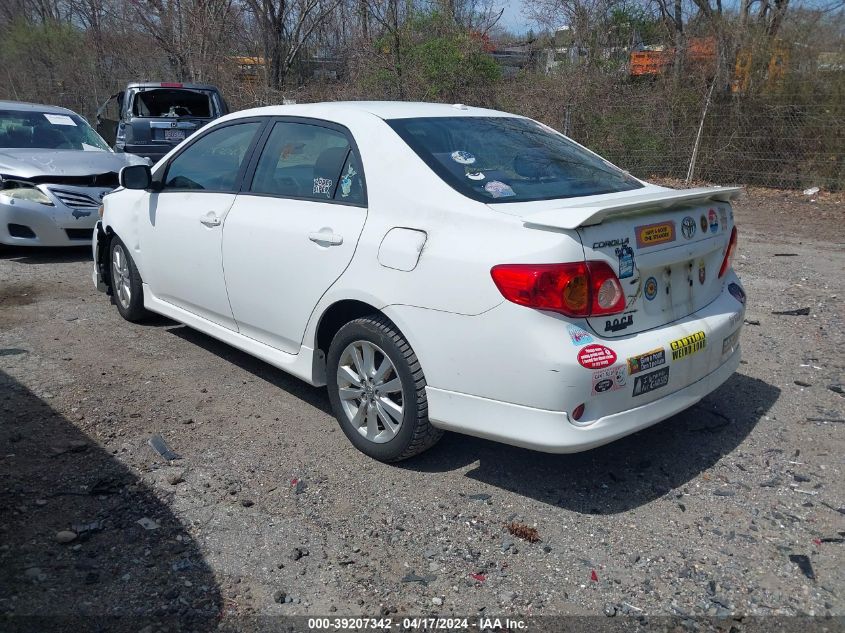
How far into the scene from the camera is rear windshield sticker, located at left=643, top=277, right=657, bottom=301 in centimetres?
351

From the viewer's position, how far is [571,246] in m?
3.21

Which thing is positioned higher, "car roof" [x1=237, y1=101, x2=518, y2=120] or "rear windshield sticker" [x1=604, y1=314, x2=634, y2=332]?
"car roof" [x1=237, y1=101, x2=518, y2=120]

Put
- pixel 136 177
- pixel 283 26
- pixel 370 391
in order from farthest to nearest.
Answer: pixel 283 26, pixel 136 177, pixel 370 391

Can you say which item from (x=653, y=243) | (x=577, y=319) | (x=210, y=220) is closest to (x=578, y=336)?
(x=577, y=319)

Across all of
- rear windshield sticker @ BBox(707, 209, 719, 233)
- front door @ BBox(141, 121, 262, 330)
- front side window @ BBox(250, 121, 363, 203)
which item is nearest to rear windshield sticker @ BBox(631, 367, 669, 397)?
rear windshield sticker @ BBox(707, 209, 719, 233)

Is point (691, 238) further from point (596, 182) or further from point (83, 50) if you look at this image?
point (83, 50)

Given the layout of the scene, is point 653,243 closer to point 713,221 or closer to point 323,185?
point 713,221

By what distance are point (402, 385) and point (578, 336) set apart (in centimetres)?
90

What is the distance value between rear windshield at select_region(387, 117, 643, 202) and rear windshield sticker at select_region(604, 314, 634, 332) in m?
0.74

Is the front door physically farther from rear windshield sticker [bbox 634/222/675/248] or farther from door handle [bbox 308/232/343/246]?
rear windshield sticker [bbox 634/222/675/248]

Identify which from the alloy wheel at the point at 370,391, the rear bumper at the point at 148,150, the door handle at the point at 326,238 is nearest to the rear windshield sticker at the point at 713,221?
the alloy wheel at the point at 370,391

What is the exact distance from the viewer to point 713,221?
3961 millimetres

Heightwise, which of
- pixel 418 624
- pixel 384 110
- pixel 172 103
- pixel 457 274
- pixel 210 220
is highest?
pixel 172 103

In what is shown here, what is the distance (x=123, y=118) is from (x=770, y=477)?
11.8m
